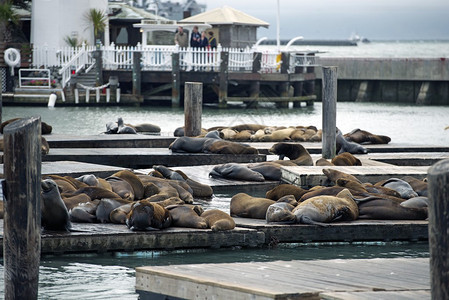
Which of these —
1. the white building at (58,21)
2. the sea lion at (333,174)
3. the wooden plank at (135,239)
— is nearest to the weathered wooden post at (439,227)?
the wooden plank at (135,239)

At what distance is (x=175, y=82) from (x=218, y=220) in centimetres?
2360

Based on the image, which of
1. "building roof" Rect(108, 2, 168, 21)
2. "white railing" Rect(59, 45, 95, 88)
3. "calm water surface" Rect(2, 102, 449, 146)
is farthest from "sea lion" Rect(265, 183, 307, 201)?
"building roof" Rect(108, 2, 168, 21)

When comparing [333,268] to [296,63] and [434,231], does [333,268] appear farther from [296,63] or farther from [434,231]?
[296,63]

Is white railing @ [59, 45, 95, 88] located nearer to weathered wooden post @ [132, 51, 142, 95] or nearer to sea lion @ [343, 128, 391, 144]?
weathered wooden post @ [132, 51, 142, 95]

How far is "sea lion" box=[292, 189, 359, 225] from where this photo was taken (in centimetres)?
965

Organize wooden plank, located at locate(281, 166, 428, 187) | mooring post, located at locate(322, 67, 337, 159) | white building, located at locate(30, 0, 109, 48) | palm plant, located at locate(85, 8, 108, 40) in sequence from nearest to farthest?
wooden plank, located at locate(281, 166, 428, 187) → mooring post, located at locate(322, 67, 337, 159) → white building, located at locate(30, 0, 109, 48) → palm plant, located at locate(85, 8, 108, 40)

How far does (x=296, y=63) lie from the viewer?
115ft

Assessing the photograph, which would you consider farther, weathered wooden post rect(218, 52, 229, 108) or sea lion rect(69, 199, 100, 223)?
weathered wooden post rect(218, 52, 229, 108)

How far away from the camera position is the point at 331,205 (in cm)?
977

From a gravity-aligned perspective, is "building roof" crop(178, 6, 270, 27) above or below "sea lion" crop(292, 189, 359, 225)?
above

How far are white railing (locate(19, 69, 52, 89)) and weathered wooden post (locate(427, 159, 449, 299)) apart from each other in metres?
28.3

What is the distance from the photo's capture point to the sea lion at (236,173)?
42.5 feet

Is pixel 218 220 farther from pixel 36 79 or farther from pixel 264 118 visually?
pixel 36 79

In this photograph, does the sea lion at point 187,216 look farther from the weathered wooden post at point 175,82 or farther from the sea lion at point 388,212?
the weathered wooden post at point 175,82
